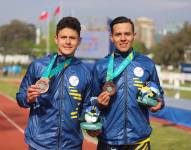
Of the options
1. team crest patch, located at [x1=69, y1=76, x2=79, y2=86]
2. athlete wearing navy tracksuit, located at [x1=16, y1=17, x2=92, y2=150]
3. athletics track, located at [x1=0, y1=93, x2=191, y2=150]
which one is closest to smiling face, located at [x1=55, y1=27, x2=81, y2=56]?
athlete wearing navy tracksuit, located at [x1=16, y1=17, x2=92, y2=150]

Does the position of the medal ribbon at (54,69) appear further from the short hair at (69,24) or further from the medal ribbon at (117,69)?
the medal ribbon at (117,69)

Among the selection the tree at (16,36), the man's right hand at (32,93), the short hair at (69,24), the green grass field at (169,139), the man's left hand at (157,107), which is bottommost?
the tree at (16,36)

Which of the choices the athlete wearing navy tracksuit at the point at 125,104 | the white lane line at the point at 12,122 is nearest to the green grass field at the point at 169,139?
the white lane line at the point at 12,122

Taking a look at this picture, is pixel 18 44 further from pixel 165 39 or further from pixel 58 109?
pixel 58 109

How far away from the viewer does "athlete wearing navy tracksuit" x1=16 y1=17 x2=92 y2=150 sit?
4.00 meters

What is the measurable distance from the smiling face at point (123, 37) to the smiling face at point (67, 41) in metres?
0.38

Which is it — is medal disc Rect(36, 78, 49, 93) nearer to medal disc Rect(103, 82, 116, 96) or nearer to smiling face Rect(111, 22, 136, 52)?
medal disc Rect(103, 82, 116, 96)

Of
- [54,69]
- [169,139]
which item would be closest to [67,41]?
[54,69]

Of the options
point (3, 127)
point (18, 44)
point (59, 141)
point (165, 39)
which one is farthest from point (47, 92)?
point (18, 44)

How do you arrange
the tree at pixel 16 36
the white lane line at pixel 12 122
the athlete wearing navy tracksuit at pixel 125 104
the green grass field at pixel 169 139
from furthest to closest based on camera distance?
the tree at pixel 16 36, the white lane line at pixel 12 122, the green grass field at pixel 169 139, the athlete wearing navy tracksuit at pixel 125 104

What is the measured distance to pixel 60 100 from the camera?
4.00m

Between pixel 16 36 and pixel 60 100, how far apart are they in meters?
109

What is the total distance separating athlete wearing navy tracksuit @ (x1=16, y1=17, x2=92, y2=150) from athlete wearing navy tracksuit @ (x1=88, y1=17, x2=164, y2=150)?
0.22 metres

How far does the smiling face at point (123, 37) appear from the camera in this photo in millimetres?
4191
